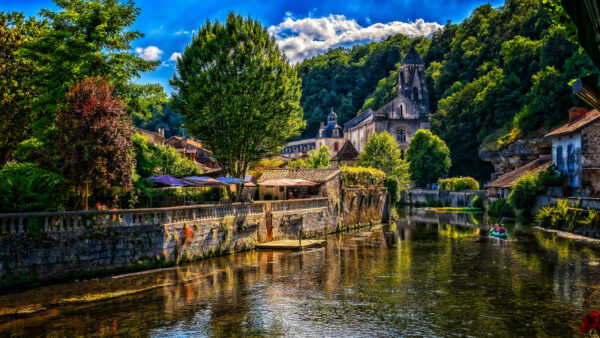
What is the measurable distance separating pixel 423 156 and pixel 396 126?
77.7 ft

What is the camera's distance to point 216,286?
1862 cm

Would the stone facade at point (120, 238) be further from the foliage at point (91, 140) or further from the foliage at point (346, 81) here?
the foliage at point (346, 81)

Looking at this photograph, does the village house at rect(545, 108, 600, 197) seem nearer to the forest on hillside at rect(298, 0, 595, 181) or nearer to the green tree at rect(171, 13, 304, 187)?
the forest on hillside at rect(298, 0, 595, 181)

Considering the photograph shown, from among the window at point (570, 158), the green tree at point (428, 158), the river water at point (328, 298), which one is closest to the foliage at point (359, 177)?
the window at point (570, 158)

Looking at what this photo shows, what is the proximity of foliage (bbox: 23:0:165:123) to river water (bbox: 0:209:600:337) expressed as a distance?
11.6 m

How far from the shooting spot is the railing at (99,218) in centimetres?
1692

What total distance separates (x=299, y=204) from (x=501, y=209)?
1161 inches

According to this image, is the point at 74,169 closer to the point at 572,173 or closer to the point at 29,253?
the point at 29,253

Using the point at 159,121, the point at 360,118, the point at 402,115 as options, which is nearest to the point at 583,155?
the point at 402,115

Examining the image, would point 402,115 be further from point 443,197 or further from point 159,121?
point 159,121

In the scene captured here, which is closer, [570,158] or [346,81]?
[570,158]

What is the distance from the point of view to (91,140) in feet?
66.6

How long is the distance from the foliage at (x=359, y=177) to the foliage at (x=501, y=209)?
44.3 feet

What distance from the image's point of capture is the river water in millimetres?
13562
